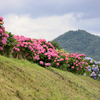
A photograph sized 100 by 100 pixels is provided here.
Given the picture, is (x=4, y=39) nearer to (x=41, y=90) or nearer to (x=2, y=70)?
(x=2, y=70)

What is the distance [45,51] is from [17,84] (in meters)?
6.04

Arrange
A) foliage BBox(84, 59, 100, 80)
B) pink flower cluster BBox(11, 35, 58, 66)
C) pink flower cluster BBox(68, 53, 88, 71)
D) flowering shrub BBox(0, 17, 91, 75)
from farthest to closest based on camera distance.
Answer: foliage BBox(84, 59, 100, 80) < pink flower cluster BBox(68, 53, 88, 71) < pink flower cluster BBox(11, 35, 58, 66) < flowering shrub BBox(0, 17, 91, 75)

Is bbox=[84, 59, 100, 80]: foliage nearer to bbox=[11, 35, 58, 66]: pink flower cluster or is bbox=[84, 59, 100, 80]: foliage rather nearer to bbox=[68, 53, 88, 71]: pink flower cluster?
bbox=[68, 53, 88, 71]: pink flower cluster

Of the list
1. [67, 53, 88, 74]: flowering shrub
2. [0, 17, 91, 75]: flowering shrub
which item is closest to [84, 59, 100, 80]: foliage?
[67, 53, 88, 74]: flowering shrub

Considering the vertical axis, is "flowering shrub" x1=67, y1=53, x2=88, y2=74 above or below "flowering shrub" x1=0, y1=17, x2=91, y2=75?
below

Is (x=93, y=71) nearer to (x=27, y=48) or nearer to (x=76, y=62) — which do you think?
(x=76, y=62)

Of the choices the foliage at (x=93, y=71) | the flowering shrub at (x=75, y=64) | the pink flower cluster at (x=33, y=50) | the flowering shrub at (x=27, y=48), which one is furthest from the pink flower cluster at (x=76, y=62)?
the pink flower cluster at (x=33, y=50)

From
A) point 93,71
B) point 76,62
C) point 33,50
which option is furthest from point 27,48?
point 93,71

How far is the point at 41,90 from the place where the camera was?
5.71m

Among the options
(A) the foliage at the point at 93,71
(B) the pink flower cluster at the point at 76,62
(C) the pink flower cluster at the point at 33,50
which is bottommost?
(A) the foliage at the point at 93,71

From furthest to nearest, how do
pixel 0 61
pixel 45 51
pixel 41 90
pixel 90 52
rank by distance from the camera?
pixel 90 52
pixel 45 51
pixel 0 61
pixel 41 90

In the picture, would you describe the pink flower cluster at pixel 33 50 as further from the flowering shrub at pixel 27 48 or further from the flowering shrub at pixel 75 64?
the flowering shrub at pixel 75 64

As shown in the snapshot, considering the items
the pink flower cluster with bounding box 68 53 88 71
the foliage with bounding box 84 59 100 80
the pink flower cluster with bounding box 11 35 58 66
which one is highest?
the pink flower cluster with bounding box 11 35 58 66

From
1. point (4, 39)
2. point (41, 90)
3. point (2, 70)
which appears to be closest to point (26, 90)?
point (41, 90)
